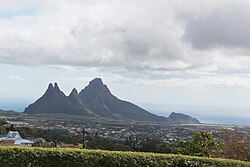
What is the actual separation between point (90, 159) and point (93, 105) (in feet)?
276

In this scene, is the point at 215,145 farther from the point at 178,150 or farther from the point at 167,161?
the point at 167,161

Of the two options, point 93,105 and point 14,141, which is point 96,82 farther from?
point 14,141

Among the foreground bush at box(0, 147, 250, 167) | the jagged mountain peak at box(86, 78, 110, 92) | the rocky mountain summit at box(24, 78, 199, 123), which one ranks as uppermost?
the jagged mountain peak at box(86, 78, 110, 92)

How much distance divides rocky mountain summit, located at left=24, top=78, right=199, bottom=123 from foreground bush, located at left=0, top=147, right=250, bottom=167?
75.5 metres

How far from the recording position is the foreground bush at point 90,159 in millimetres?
10742

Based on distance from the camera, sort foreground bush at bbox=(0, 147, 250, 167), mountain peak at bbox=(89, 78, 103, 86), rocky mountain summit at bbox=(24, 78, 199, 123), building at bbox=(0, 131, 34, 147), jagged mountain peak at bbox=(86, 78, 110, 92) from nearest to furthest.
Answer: foreground bush at bbox=(0, 147, 250, 167) → building at bbox=(0, 131, 34, 147) → rocky mountain summit at bbox=(24, 78, 199, 123) → jagged mountain peak at bbox=(86, 78, 110, 92) → mountain peak at bbox=(89, 78, 103, 86)

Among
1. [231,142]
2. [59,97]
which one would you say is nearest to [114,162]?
[231,142]

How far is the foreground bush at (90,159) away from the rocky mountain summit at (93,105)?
75.5 meters

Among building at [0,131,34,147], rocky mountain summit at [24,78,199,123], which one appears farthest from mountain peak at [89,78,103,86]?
building at [0,131,34,147]

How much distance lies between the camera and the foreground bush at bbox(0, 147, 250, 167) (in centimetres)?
1074

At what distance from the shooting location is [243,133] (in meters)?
14.1

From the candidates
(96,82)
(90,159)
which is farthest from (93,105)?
(90,159)

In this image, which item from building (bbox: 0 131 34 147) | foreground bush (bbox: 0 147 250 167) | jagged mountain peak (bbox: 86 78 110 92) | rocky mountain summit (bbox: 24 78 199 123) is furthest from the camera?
jagged mountain peak (bbox: 86 78 110 92)

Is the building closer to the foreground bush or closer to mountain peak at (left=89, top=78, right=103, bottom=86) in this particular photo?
the foreground bush
